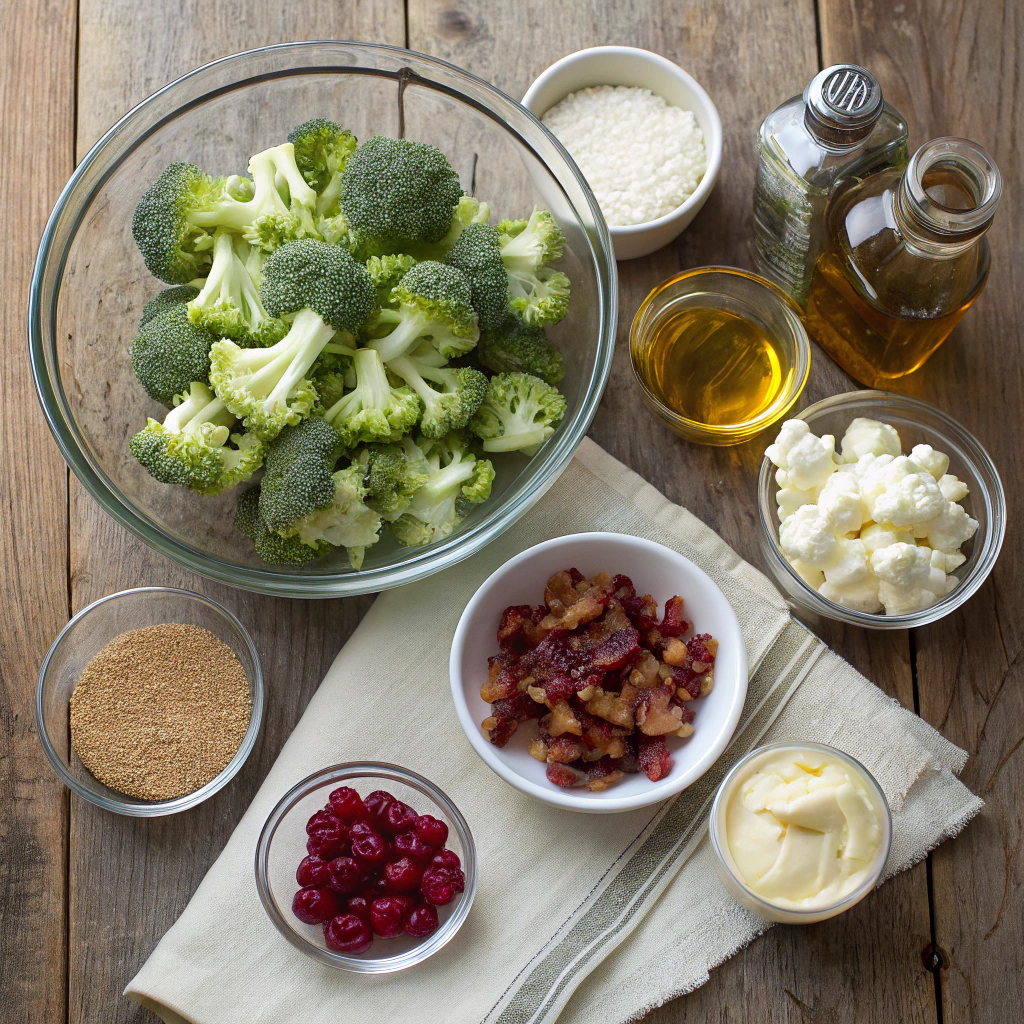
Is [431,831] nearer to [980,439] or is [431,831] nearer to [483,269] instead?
[483,269]

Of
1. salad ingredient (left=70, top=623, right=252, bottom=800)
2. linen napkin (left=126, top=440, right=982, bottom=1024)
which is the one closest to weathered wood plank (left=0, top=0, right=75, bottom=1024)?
salad ingredient (left=70, top=623, right=252, bottom=800)

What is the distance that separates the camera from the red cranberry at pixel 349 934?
1.58 m

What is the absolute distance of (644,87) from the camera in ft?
5.95

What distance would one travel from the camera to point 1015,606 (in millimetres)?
1784

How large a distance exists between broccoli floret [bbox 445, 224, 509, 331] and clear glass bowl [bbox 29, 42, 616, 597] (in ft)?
0.64

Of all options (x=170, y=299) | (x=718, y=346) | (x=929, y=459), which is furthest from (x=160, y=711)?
(x=929, y=459)

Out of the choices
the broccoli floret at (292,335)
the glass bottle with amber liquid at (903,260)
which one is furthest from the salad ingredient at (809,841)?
the broccoli floret at (292,335)

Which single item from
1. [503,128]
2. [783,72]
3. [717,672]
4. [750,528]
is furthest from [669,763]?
[783,72]

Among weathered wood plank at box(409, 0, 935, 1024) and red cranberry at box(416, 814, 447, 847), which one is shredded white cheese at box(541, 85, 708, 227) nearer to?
weathered wood plank at box(409, 0, 935, 1024)

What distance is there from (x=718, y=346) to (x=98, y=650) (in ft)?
4.40

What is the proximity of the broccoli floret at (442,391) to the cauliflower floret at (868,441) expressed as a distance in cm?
69

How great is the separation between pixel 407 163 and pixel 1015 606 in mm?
1391

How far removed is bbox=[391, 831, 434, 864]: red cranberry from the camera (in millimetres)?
1583

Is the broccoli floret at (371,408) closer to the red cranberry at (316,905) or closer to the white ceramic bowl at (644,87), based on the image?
the white ceramic bowl at (644,87)
